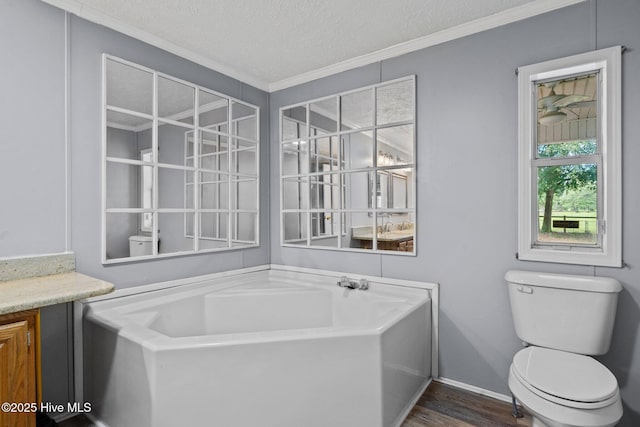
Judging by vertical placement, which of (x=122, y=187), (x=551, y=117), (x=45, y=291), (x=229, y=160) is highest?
(x=551, y=117)

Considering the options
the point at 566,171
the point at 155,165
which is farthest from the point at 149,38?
the point at 566,171

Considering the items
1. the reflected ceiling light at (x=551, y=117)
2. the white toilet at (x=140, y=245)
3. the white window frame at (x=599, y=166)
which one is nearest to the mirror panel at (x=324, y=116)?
the white window frame at (x=599, y=166)

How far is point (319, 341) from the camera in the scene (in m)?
1.59

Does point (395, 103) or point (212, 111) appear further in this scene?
point (212, 111)

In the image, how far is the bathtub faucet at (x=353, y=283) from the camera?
2504 mm

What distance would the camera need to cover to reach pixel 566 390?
1.38 m

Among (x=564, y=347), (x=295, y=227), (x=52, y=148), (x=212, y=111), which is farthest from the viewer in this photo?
(x=295, y=227)

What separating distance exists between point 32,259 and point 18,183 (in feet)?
1.33

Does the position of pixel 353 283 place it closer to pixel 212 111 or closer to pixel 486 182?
pixel 486 182

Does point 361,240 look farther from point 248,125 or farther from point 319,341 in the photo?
point 248,125

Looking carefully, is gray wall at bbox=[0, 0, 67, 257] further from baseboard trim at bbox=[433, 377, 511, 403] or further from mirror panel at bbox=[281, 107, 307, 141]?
baseboard trim at bbox=[433, 377, 511, 403]

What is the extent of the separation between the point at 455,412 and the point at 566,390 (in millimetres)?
775

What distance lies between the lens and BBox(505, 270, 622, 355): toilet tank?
169 cm

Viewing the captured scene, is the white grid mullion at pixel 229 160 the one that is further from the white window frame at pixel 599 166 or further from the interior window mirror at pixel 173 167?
the white window frame at pixel 599 166
